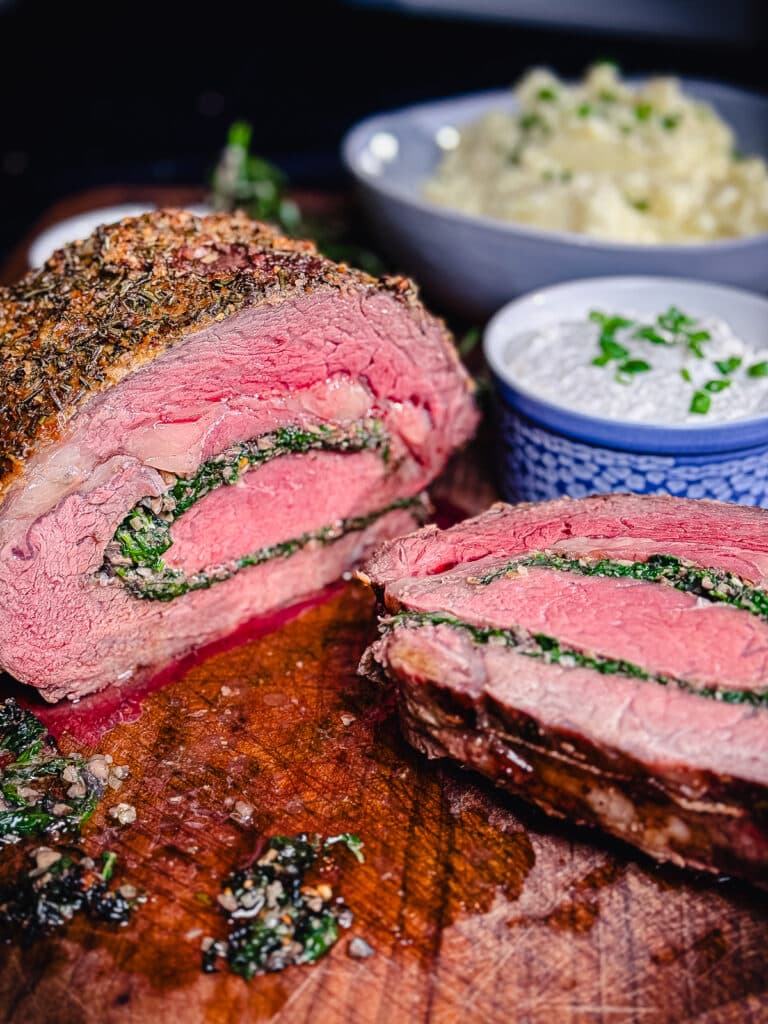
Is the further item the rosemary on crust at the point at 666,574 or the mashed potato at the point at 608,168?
the mashed potato at the point at 608,168

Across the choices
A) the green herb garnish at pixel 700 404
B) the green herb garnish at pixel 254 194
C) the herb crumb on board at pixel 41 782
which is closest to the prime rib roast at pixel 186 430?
the herb crumb on board at pixel 41 782

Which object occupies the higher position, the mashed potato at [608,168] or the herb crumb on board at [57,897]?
the mashed potato at [608,168]

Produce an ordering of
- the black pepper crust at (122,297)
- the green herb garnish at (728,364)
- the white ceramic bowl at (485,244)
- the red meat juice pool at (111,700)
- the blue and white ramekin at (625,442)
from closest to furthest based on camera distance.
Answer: the black pepper crust at (122,297)
the red meat juice pool at (111,700)
the blue and white ramekin at (625,442)
the green herb garnish at (728,364)
the white ceramic bowl at (485,244)

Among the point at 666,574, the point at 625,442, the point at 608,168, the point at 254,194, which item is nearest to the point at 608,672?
the point at 666,574

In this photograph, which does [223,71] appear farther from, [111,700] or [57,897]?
[57,897]

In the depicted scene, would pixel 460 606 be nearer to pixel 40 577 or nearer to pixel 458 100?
pixel 40 577

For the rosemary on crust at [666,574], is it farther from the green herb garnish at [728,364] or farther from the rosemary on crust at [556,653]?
the green herb garnish at [728,364]

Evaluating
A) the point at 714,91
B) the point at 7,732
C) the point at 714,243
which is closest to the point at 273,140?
the point at 714,91
